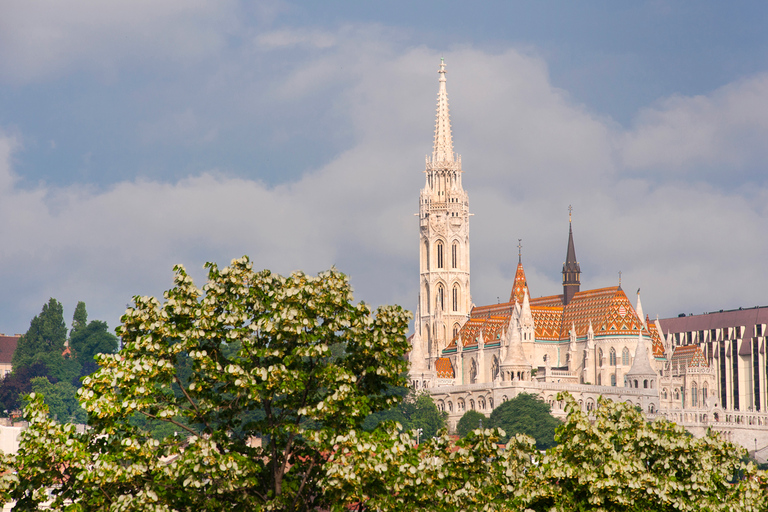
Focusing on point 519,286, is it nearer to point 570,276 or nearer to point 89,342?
point 570,276

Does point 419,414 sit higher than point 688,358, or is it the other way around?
Answer: point 688,358

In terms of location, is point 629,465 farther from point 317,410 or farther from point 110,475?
point 110,475

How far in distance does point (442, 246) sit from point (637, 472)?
486ft

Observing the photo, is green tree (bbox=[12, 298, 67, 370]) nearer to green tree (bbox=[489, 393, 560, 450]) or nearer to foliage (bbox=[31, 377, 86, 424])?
foliage (bbox=[31, 377, 86, 424])

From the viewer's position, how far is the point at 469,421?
153 metres

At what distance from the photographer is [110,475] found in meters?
31.3

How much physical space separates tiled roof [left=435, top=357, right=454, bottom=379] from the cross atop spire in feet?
97.2

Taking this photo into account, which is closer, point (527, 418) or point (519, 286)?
point (527, 418)

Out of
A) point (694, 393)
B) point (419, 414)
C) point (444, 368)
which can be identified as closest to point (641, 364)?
point (694, 393)

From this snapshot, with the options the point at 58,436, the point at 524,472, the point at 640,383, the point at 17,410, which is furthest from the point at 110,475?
the point at 17,410

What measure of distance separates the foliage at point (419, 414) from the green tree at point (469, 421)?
7.14ft

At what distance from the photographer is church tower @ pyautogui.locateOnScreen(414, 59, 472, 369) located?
17788 centimetres

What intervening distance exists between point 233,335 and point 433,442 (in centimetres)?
669

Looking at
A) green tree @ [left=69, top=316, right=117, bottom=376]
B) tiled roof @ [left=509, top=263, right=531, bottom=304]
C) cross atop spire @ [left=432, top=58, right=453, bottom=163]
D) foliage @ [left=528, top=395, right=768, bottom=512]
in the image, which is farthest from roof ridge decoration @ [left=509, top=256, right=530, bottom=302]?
foliage @ [left=528, top=395, right=768, bottom=512]
